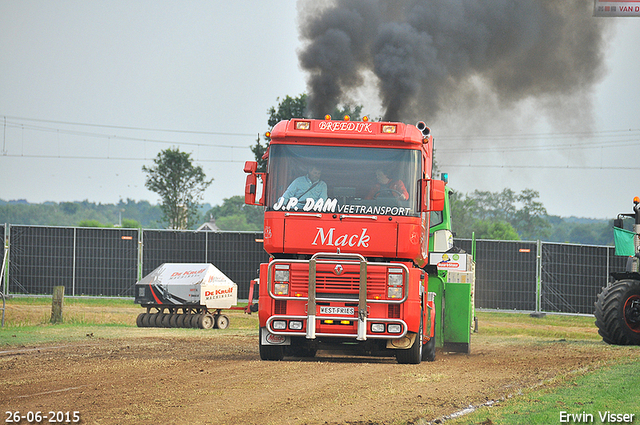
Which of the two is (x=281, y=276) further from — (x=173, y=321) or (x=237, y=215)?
(x=237, y=215)

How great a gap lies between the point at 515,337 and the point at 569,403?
14.5m

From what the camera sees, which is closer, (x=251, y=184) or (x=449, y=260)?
(x=251, y=184)

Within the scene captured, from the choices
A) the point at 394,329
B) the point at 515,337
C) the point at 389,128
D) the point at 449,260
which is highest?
the point at 389,128

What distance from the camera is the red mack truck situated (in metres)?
12.3

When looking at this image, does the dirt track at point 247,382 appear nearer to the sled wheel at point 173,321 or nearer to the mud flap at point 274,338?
the mud flap at point 274,338

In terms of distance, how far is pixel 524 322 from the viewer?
98.5 feet

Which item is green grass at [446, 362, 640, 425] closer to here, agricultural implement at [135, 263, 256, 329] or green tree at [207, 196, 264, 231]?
agricultural implement at [135, 263, 256, 329]

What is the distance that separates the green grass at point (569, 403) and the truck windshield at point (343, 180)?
3554 millimetres

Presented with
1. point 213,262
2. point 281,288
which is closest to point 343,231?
point 281,288

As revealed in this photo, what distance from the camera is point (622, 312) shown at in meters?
17.7

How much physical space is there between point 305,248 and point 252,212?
10787cm

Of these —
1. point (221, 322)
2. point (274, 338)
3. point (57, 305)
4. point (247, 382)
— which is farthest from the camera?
point (221, 322)
